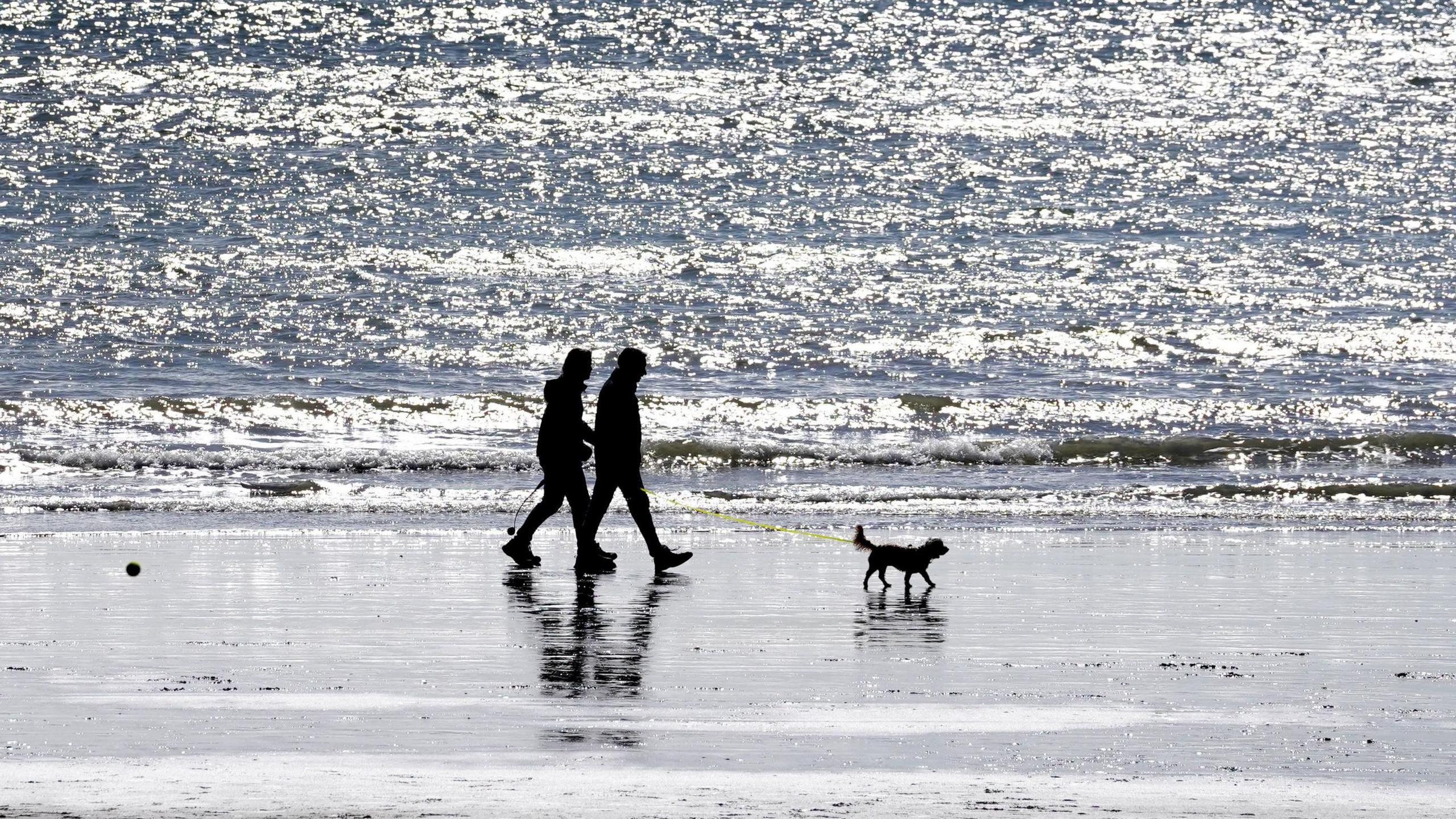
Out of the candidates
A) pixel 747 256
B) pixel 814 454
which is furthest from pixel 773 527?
pixel 747 256

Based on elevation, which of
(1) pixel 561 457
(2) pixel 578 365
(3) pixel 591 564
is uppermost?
(2) pixel 578 365

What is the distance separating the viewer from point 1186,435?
2411 centimetres

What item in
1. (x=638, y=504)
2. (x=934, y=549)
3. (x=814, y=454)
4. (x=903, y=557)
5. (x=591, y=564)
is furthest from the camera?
(x=814, y=454)

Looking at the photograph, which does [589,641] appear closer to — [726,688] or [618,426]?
[726,688]

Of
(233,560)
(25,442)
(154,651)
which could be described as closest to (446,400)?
(25,442)

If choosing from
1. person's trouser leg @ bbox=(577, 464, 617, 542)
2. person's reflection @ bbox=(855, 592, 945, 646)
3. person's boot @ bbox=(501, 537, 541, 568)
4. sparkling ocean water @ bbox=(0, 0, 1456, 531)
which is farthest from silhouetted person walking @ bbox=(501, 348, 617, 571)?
sparkling ocean water @ bbox=(0, 0, 1456, 531)

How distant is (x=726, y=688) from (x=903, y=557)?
11.8 feet

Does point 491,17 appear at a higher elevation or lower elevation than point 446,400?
higher

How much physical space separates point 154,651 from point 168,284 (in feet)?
89.2

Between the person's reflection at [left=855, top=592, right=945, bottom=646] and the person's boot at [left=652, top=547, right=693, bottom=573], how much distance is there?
5.11 feet

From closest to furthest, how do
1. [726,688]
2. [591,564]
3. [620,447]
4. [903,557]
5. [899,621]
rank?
[726,688] → [899,621] → [903,557] → [591,564] → [620,447]

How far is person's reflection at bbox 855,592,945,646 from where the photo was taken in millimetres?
9344

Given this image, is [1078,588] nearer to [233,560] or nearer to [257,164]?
[233,560]

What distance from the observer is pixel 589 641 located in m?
9.20
